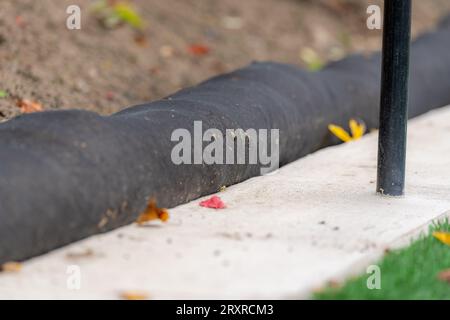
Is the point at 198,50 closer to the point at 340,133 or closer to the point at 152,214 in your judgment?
the point at 340,133

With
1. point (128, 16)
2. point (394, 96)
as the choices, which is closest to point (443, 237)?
point (394, 96)

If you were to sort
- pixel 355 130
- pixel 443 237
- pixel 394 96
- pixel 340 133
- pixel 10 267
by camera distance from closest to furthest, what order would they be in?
1. pixel 10 267
2. pixel 443 237
3. pixel 394 96
4. pixel 340 133
5. pixel 355 130

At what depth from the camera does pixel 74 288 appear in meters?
3.19

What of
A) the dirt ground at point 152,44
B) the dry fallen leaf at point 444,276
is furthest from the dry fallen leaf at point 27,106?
the dry fallen leaf at point 444,276

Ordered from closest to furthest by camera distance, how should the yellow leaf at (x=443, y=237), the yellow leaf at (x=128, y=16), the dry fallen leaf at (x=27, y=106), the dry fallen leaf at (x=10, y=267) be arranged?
the dry fallen leaf at (x=10, y=267), the yellow leaf at (x=443, y=237), the dry fallen leaf at (x=27, y=106), the yellow leaf at (x=128, y=16)

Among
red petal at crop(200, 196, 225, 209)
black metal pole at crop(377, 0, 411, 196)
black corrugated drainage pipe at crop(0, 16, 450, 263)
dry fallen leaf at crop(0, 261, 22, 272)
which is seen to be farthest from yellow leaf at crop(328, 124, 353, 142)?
dry fallen leaf at crop(0, 261, 22, 272)

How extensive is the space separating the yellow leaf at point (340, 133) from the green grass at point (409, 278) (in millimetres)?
2086

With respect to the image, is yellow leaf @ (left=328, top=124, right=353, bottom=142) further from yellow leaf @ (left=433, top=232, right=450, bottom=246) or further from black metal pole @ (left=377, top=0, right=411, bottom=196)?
yellow leaf @ (left=433, top=232, right=450, bottom=246)

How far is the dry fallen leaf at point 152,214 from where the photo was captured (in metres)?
3.98

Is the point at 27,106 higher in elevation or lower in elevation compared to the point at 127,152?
higher

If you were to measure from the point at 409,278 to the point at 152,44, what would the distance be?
4110 millimetres

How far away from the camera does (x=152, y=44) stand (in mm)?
7109

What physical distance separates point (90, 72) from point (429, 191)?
2580 mm

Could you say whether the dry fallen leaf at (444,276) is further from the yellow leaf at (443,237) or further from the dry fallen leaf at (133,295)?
the dry fallen leaf at (133,295)
